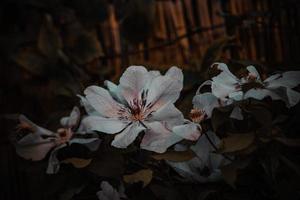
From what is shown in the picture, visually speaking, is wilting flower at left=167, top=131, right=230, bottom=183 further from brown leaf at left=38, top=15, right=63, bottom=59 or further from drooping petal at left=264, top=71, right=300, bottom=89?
brown leaf at left=38, top=15, right=63, bottom=59

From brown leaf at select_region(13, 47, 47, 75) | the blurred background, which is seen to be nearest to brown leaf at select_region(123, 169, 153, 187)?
the blurred background

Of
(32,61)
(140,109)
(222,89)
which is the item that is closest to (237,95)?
(222,89)

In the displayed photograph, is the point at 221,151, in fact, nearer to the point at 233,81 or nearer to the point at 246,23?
the point at 233,81

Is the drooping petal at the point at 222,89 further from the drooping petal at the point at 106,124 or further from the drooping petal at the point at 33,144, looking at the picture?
the drooping petal at the point at 33,144

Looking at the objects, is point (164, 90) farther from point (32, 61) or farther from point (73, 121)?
point (32, 61)

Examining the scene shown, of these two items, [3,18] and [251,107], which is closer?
[251,107]

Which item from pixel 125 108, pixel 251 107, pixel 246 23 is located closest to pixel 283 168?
pixel 251 107
